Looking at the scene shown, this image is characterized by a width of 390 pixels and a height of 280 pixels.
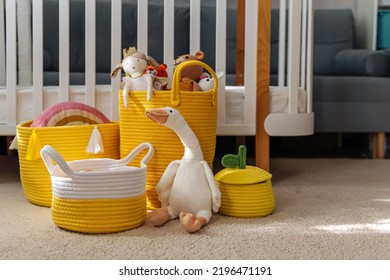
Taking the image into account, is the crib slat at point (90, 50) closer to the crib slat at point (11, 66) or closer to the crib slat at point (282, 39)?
the crib slat at point (11, 66)

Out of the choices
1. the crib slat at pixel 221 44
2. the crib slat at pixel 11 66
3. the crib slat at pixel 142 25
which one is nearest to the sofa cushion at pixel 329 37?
the crib slat at pixel 221 44

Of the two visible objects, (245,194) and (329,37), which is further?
(329,37)

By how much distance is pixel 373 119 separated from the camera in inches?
90.6

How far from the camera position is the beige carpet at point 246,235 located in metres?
1.00

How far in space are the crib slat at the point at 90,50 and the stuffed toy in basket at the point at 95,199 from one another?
1.68ft

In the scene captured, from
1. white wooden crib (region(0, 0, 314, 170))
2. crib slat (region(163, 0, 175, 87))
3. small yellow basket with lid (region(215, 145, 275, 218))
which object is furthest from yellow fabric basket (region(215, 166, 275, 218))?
crib slat (region(163, 0, 175, 87))

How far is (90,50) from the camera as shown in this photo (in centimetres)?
162

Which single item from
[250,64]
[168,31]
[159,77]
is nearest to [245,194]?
[159,77]

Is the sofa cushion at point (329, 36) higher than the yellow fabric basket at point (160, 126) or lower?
higher

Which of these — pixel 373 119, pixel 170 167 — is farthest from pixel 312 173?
pixel 170 167

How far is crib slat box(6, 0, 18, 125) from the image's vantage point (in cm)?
162

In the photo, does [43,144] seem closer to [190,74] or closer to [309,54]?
[190,74]

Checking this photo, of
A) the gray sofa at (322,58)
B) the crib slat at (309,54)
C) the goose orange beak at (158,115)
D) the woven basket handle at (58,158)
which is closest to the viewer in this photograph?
the woven basket handle at (58,158)

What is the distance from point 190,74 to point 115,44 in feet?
0.94
